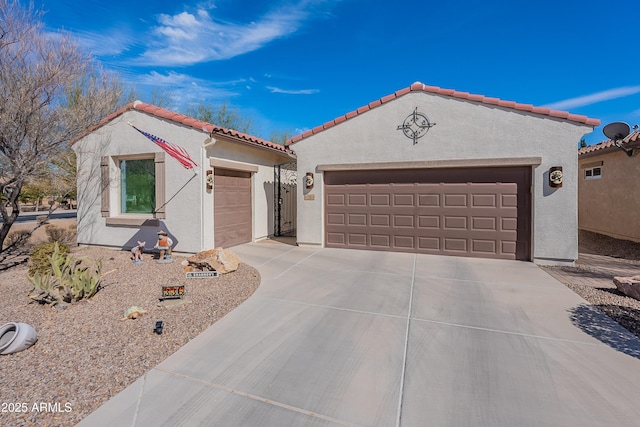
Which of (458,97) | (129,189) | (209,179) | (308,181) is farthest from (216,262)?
(458,97)

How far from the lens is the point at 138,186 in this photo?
8883 millimetres

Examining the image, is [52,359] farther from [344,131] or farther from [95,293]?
[344,131]

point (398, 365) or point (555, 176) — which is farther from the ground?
point (555, 176)

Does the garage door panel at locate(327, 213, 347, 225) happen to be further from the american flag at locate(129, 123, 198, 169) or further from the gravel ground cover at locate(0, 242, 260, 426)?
the american flag at locate(129, 123, 198, 169)

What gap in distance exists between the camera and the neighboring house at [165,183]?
7.90m

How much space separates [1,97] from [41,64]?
1.14 m

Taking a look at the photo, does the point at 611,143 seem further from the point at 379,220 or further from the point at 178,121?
the point at 178,121

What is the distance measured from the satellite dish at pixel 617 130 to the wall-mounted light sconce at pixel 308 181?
8.16 m

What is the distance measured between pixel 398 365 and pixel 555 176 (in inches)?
260

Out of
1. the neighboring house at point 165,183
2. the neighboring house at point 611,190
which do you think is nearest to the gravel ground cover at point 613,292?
the neighboring house at point 611,190

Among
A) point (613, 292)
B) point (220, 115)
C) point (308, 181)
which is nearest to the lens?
point (613, 292)

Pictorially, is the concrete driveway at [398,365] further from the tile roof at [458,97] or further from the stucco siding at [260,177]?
the stucco siding at [260,177]

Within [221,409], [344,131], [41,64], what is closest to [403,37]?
[344,131]

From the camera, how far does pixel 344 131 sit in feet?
28.7
